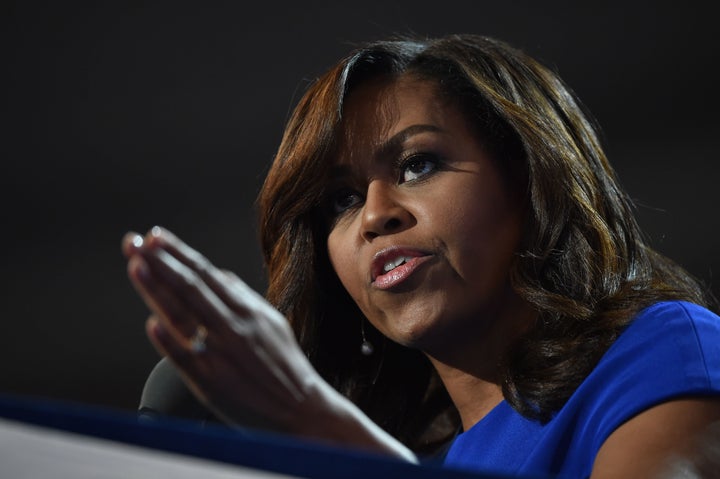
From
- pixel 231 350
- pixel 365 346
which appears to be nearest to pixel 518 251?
pixel 365 346

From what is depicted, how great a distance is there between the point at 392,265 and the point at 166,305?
2.06 feet

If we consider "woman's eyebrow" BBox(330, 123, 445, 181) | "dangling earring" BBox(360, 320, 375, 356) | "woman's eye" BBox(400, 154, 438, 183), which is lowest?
"dangling earring" BBox(360, 320, 375, 356)

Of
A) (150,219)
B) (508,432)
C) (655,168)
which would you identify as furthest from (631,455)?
(150,219)

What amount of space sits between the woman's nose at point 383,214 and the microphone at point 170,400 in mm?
362

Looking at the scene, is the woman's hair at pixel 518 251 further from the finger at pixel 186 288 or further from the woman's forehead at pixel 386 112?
the finger at pixel 186 288

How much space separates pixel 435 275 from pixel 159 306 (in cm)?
62

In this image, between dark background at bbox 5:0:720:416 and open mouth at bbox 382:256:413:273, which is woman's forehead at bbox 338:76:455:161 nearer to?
open mouth at bbox 382:256:413:273

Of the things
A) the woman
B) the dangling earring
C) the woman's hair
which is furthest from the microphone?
the dangling earring

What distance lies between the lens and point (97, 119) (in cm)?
246

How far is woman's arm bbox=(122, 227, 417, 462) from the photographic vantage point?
0.55 m

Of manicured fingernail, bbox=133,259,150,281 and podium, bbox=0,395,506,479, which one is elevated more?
manicured fingernail, bbox=133,259,150,281

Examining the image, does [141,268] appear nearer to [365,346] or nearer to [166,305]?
[166,305]

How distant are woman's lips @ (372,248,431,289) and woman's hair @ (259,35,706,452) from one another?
0.13 meters

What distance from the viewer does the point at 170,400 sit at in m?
0.88
